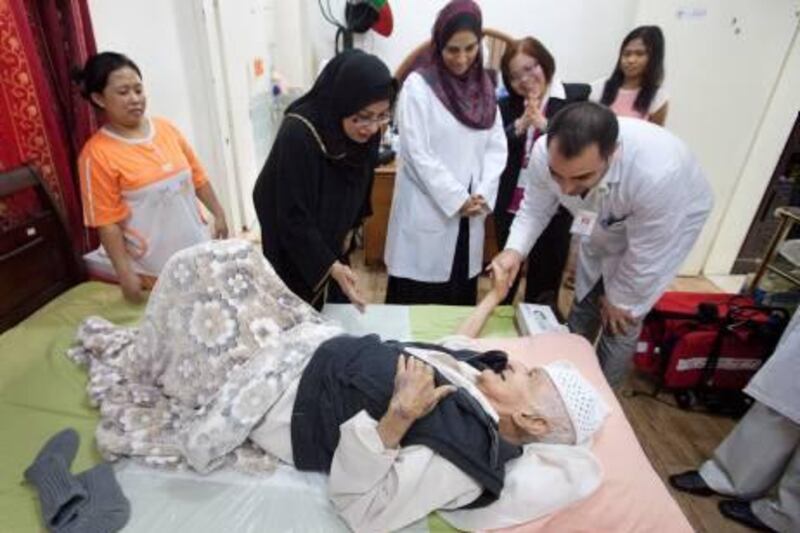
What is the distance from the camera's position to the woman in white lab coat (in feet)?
5.64

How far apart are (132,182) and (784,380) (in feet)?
6.76

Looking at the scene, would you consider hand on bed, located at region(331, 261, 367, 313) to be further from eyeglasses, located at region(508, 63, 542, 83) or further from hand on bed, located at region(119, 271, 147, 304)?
eyeglasses, located at region(508, 63, 542, 83)

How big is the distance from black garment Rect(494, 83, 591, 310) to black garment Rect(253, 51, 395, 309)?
3.11ft

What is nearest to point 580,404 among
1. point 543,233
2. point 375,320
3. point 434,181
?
point 375,320

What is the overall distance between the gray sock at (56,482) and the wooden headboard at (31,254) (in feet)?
2.07

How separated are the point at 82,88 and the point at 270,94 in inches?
84.5

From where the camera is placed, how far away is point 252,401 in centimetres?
110

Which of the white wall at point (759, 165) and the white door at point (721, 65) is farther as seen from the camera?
the white wall at point (759, 165)

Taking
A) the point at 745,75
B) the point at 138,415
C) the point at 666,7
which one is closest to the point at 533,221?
the point at 138,415

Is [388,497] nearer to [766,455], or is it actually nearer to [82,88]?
[766,455]

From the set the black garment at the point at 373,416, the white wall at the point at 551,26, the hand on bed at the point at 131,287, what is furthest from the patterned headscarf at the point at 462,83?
the white wall at the point at 551,26

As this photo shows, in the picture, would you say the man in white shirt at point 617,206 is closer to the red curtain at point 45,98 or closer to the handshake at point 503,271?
the handshake at point 503,271

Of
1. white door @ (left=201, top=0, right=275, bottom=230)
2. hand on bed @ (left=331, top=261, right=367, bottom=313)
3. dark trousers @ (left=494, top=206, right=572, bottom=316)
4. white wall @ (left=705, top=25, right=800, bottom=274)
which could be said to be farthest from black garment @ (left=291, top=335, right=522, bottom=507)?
white wall @ (left=705, top=25, right=800, bottom=274)

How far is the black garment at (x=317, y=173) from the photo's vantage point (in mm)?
1300
